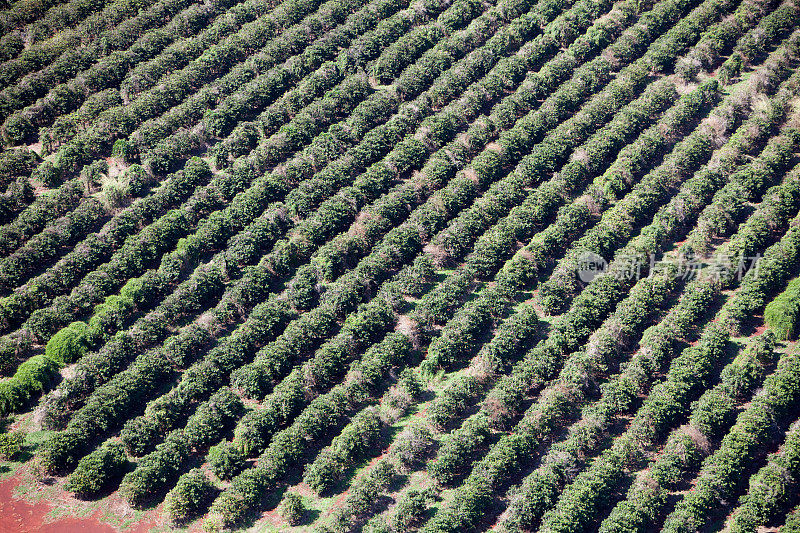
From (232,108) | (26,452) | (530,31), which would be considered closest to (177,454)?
(26,452)

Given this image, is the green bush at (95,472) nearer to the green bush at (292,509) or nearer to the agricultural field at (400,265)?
the agricultural field at (400,265)

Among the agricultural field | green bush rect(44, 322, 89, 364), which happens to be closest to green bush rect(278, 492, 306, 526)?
the agricultural field

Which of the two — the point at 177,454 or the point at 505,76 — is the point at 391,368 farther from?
the point at 505,76

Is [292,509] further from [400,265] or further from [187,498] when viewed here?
[400,265]

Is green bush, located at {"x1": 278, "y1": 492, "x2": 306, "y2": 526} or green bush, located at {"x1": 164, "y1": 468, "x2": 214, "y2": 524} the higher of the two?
green bush, located at {"x1": 278, "y1": 492, "x2": 306, "y2": 526}

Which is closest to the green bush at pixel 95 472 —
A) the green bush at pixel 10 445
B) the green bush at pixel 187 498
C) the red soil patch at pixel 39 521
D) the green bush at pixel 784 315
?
the red soil patch at pixel 39 521

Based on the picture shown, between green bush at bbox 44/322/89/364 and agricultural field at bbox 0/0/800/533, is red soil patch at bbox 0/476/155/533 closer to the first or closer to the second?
agricultural field at bbox 0/0/800/533
